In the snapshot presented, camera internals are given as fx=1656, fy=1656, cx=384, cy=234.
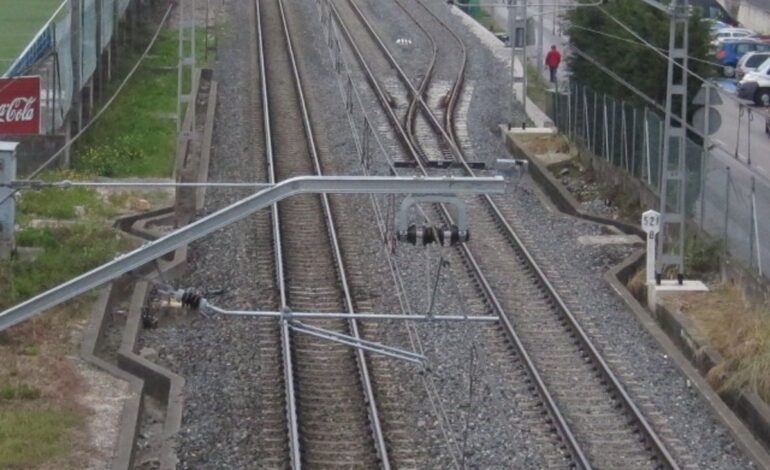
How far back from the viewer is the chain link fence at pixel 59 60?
26.8 metres

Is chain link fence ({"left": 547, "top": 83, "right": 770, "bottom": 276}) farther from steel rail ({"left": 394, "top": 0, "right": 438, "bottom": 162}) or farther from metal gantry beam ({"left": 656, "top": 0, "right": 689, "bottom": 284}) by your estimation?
steel rail ({"left": 394, "top": 0, "right": 438, "bottom": 162})

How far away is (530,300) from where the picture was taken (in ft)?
67.0

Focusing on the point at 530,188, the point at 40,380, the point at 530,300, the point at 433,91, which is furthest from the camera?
the point at 433,91

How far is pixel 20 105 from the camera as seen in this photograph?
25516 mm

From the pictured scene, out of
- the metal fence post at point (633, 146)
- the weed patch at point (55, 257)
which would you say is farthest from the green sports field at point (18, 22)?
the metal fence post at point (633, 146)

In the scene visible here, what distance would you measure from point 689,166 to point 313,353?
8191 millimetres

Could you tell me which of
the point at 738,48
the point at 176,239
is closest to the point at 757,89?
the point at 738,48

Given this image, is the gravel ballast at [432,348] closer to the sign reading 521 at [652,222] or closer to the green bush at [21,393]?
the sign reading 521 at [652,222]

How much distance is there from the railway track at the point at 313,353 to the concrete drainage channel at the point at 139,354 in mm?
1016

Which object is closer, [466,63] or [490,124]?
[490,124]

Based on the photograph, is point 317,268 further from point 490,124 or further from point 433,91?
point 433,91

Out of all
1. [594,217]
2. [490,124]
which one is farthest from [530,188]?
[490,124]

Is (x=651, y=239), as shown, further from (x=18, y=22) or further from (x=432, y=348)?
(x=18, y=22)

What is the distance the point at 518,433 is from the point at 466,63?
29163 mm
